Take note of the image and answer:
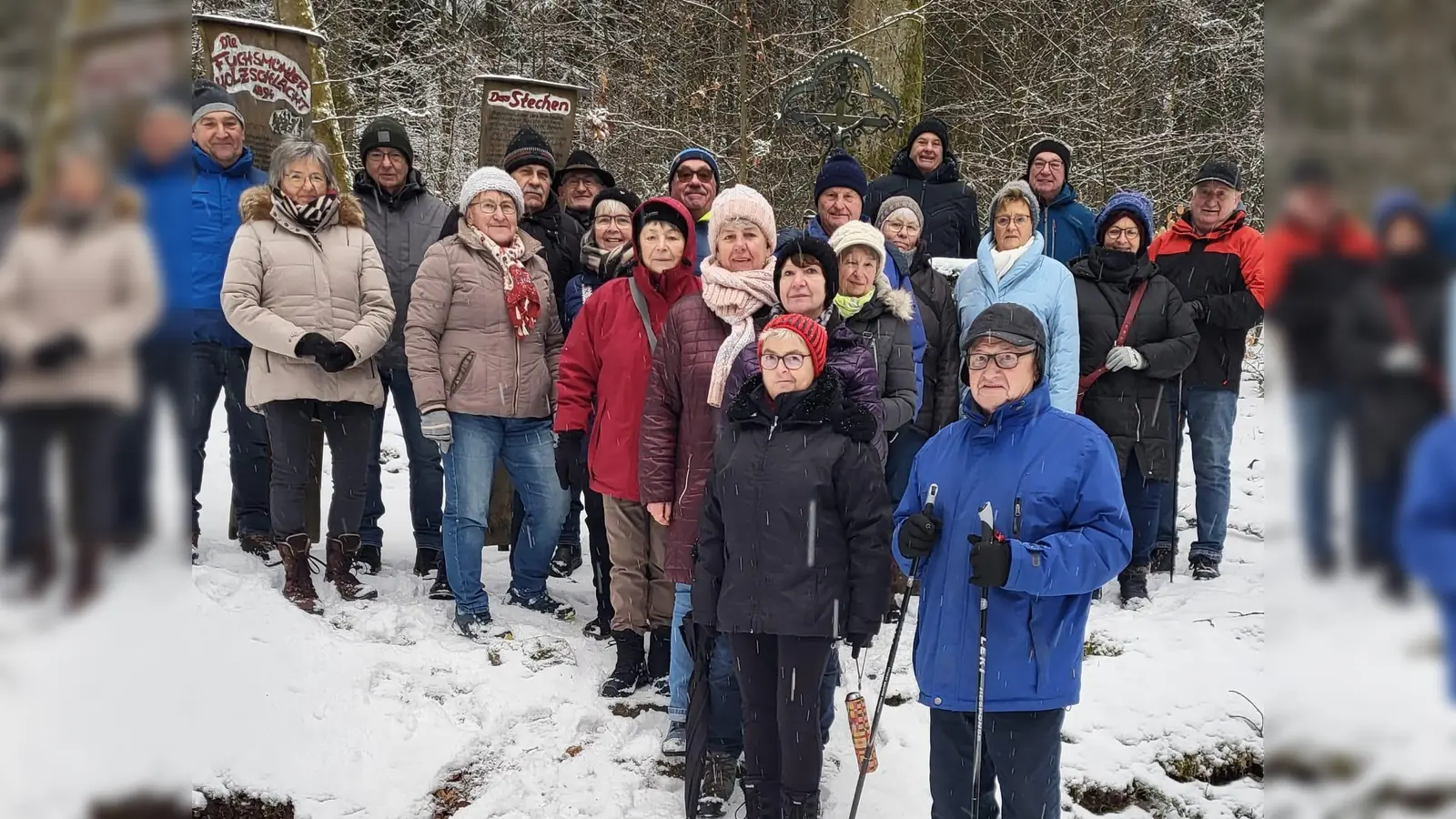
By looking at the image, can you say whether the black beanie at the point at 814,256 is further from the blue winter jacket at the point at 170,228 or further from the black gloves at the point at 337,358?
the blue winter jacket at the point at 170,228

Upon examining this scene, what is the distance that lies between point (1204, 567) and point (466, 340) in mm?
4182

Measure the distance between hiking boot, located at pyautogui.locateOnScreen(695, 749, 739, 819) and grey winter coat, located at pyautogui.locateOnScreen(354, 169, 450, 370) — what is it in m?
2.73

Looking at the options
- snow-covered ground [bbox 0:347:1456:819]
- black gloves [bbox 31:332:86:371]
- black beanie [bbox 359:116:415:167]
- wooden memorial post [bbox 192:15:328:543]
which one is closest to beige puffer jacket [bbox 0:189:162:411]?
black gloves [bbox 31:332:86:371]

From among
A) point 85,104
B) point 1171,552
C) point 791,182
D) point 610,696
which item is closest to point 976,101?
point 791,182

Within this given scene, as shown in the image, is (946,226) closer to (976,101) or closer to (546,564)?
(546,564)

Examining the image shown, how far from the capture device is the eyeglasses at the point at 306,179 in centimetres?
480

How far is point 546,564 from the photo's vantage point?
5301mm

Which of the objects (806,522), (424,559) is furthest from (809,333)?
(424,559)

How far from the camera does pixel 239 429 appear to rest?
5.42 m

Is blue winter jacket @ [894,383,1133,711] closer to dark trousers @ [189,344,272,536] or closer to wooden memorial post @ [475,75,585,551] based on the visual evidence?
dark trousers @ [189,344,272,536]

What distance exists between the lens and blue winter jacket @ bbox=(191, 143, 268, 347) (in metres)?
4.97

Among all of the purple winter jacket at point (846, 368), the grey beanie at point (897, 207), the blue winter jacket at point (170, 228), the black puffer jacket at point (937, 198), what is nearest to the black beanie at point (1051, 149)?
the black puffer jacket at point (937, 198)

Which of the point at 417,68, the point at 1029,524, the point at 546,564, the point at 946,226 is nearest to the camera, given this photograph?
the point at 1029,524

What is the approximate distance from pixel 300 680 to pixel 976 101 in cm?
1028
